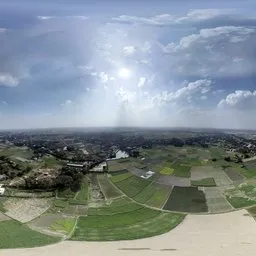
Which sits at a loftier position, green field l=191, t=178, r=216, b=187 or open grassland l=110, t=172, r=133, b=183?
open grassland l=110, t=172, r=133, b=183

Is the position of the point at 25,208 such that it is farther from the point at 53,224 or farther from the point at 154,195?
the point at 154,195

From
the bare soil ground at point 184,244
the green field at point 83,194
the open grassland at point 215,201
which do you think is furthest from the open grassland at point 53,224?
the open grassland at point 215,201

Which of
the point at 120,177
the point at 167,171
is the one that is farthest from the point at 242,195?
the point at 120,177

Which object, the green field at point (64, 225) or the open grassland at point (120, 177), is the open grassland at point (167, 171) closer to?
the open grassland at point (120, 177)

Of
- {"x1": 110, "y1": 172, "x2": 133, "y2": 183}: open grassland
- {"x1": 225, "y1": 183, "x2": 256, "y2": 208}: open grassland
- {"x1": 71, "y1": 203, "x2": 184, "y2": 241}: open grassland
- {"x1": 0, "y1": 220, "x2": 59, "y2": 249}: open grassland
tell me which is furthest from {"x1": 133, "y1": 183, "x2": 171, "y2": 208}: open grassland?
{"x1": 0, "y1": 220, "x2": 59, "y2": 249}: open grassland

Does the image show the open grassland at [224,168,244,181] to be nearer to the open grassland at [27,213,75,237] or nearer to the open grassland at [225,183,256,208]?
the open grassland at [225,183,256,208]

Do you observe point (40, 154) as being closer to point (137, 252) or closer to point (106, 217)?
point (106, 217)

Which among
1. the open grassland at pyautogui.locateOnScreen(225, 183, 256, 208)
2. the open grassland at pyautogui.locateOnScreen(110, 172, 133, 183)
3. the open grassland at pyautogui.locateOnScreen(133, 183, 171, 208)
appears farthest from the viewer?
the open grassland at pyautogui.locateOnScreen(110, 172, 133, 183)
